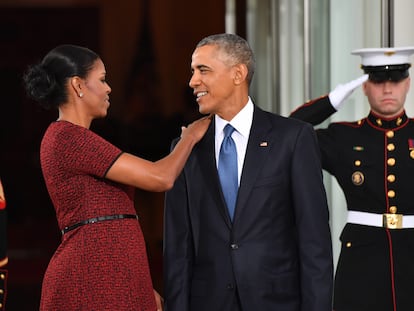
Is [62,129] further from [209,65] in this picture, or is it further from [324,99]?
[324,99]

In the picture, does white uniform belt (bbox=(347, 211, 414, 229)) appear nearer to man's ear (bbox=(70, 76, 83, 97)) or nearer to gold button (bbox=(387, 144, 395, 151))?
gold button (bbox=(387, 144, 395, 151))

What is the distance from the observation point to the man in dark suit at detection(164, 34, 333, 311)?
2.72 meters

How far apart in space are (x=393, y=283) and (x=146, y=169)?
1.06m

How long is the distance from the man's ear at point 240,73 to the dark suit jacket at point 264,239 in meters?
0.14

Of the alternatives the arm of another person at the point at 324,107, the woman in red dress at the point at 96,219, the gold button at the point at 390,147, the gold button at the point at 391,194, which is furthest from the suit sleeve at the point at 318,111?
the woman in red dress at the point at 96,219

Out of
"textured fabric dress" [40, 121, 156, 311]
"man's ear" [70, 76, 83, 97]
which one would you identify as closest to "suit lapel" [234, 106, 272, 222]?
"textured fabric dress" [40, 121, 156, 311]

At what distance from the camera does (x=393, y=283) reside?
10.9 feet

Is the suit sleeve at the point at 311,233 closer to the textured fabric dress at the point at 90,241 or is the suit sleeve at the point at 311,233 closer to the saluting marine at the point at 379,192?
the textured fabric dress at the point at 90,241

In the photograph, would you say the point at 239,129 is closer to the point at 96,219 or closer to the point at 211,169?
Result: the point at 211,169

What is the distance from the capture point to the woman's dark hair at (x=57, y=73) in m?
2.80

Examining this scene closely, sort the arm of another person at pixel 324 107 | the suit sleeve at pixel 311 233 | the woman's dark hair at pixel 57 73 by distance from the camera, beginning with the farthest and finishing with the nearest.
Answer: the arm of another person at pixel 324 107 → the woman's dark hair at pixel 57 73 → the suit sleeve at pixel 311 233

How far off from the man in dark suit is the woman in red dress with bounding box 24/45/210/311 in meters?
0.11

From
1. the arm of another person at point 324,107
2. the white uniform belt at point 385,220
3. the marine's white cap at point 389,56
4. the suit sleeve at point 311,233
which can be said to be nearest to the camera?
the suit sleeve at point 311,233

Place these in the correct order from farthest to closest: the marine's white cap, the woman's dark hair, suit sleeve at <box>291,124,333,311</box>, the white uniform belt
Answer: the marine's white cap, the white uniform belt, the woman's dark hair, suit sleeve at <box>291,124,333,311</box>
